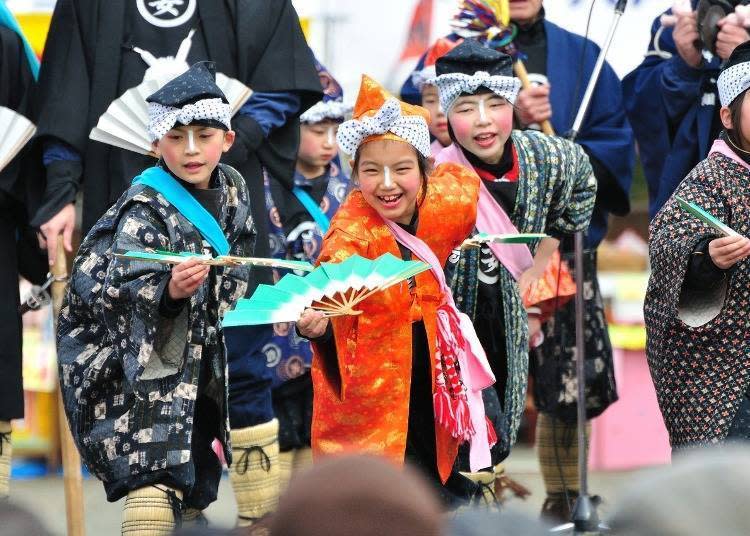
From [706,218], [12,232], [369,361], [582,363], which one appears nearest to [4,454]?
[12,232]

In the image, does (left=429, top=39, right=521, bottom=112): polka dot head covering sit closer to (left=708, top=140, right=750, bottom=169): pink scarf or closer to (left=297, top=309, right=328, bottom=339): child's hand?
(left=708, top=140, right=750, bottom=169): pink scarf

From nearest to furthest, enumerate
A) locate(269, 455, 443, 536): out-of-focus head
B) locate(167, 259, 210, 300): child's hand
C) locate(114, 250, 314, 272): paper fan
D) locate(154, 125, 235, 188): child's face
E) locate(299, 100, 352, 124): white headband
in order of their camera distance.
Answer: locate(269, 455, 443, 536): out-of-focus head → locate(114, 250, 314, 272): paper fan → locate(167, 259, 210, 300): child's hand → locate(154, 125, 235, 188): child's face → locate(299, 100, 352, 124): white headband

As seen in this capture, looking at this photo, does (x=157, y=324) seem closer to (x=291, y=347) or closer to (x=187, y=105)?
(x=187, y=105)

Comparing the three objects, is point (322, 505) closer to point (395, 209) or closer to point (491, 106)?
point (395, 209)

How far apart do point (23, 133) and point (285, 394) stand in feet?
4.83

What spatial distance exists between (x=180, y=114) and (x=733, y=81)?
1668 mm

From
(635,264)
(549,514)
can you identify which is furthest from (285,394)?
(635,264)

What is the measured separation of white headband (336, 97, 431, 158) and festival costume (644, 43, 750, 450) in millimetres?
800

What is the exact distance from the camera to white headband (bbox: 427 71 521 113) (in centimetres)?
516

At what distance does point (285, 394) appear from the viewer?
244 inches

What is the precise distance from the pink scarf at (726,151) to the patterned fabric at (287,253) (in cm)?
178

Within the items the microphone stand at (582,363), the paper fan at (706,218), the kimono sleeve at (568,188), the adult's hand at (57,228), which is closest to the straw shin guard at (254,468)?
the adult's hand at (57,228)

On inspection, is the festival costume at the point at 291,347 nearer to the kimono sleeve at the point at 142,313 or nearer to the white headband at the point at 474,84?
the white headband at the point at 474,84

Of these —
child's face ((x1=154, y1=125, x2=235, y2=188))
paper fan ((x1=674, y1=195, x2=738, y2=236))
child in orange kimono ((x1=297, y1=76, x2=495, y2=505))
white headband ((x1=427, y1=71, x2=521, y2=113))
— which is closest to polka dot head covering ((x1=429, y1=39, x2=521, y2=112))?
white headband ((x1=427, y1=71, x2=521, y2=113))
